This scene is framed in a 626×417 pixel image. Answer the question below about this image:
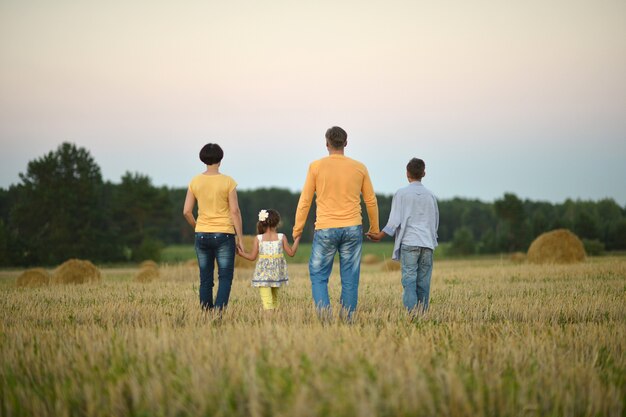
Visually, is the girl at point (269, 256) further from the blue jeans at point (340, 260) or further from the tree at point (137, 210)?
the tree at point (137, 210)

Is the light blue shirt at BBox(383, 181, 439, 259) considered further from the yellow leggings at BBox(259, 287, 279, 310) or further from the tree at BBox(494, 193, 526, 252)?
the tree at BBox(494, 193, 526, 252)

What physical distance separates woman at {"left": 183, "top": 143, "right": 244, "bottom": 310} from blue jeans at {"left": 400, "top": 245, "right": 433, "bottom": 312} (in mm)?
2207

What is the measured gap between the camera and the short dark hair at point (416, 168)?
909cm

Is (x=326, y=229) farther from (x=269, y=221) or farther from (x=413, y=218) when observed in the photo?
(x=413, y=218)

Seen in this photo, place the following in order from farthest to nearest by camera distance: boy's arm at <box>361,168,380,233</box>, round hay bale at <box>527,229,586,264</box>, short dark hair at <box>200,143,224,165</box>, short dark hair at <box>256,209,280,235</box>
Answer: round hay bale at <box>527,229,586,264</box>, short dark hair at <box>256,209,280,235</box>, short dark hair at <box>200,143,224,165</box>, boy's arm at <box>361,168,380,233</box>

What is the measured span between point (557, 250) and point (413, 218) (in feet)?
60.7

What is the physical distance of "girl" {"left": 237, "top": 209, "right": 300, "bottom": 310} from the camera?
28.8 feet

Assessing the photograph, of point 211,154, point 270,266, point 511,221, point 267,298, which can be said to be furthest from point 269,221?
point 511,221

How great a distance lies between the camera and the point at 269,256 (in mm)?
8875

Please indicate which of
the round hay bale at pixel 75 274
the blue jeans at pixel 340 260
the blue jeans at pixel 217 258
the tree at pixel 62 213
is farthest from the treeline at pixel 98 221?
the blue jeans at pixel 340 260

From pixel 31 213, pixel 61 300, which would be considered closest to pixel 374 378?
pixel 61 300

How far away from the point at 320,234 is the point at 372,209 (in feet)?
2.56

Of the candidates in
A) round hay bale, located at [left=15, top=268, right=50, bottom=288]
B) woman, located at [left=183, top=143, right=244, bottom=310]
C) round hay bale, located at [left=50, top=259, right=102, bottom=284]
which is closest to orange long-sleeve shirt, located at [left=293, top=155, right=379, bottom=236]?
woman, located at [left=183, top=143, right=244, bottom=310]

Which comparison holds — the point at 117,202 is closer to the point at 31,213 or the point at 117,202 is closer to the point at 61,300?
the point at 31,213
